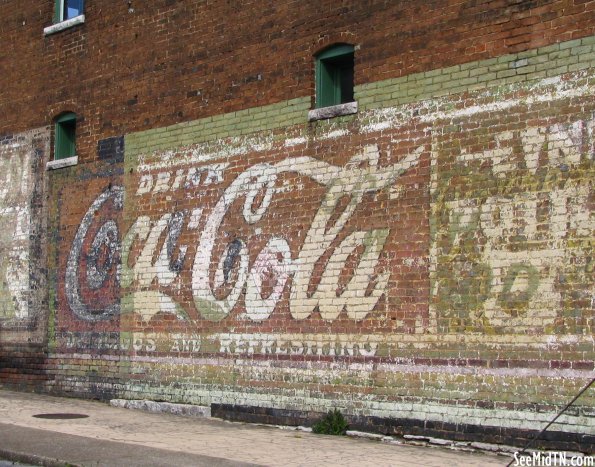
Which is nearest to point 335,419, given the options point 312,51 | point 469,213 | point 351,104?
point 469,213

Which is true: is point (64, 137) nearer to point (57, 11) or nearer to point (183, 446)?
point (57, 11)

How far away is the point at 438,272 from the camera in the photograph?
12.4m

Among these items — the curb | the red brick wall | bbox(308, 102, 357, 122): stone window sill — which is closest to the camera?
the curb

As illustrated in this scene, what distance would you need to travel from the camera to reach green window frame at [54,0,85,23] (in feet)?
60.0

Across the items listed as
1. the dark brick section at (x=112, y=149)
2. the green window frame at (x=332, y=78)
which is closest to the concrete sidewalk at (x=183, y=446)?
the dark brick section at (x=112, y=149)

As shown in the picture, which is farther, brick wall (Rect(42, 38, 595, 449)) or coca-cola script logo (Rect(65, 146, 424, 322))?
coca-cola script logo (Rect(65, 146, 424, 322))

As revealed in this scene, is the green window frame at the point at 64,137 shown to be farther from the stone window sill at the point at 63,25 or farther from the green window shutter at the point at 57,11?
the green window shutter at the point at 57,11

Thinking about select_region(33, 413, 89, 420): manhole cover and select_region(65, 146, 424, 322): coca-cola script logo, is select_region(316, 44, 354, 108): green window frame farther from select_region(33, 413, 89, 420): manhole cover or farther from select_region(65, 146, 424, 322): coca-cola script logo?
select_region(33, 413, 89, 420): manhole cover

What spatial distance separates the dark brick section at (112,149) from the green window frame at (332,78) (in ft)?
14.3

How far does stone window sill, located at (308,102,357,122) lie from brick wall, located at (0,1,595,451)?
149mm

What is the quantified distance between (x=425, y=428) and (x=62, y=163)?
8.97 meters

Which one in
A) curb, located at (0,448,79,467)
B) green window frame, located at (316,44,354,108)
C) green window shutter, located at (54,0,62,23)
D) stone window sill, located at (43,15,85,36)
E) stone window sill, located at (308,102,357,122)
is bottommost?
curb, located at (0,448,79,467)

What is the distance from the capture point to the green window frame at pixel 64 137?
59.4ft

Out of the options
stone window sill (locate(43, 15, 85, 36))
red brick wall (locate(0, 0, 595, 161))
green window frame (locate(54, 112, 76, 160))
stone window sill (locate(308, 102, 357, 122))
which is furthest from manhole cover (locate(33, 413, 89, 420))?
stone window sill (locate(43, 15, 85, 36))
